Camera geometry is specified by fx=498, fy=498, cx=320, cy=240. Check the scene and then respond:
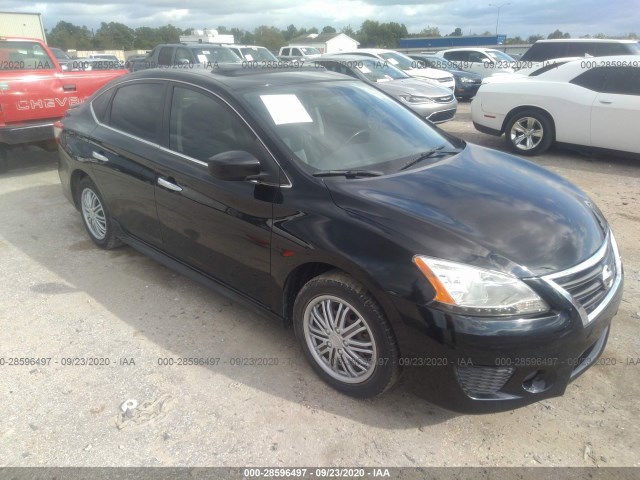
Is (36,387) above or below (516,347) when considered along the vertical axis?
below

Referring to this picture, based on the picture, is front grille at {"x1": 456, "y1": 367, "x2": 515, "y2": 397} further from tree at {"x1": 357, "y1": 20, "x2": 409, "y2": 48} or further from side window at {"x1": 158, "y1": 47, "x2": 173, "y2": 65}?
tree at {"x1": 357, "y1": 20, "x2": 409, "y2": 48}

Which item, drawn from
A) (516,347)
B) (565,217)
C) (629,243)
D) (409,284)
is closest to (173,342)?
(409,284)

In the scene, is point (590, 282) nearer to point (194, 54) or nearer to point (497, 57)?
point (194, 54)

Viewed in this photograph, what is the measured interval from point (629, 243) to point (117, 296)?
4494 mm

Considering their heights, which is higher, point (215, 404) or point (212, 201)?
point (212, 201)

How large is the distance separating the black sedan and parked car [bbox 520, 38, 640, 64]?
11419 millimetres

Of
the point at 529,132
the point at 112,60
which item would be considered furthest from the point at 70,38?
the point at 529,132

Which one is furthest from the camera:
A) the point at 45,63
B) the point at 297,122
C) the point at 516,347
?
the point at 45,63

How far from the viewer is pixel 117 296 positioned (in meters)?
3.82

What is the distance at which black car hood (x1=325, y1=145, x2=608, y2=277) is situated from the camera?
2.29 m

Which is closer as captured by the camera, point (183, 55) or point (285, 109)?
point (285, 109)

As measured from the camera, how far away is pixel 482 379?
2.29 meters

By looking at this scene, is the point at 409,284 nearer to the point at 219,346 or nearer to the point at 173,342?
the point at 219,346

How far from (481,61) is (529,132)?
11.3m
